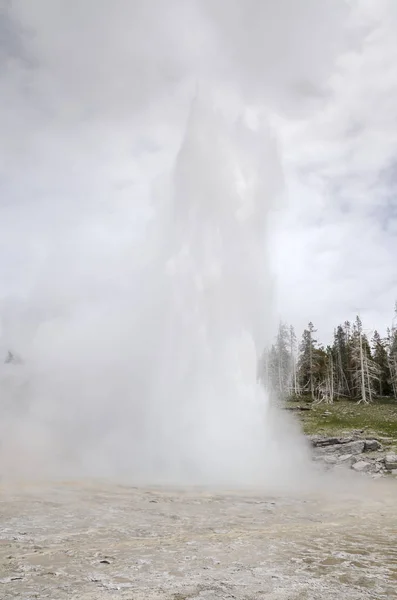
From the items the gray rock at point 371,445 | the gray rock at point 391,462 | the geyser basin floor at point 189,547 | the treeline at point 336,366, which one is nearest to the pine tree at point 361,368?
the treeline at point 336,366

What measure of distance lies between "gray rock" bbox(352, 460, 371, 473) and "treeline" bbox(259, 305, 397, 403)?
38365mm

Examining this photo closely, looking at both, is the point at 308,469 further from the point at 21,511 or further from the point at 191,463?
the point at 21,511

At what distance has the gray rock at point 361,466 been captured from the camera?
2309 centimetres

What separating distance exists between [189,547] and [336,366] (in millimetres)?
71579

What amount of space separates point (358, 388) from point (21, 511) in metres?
60.2

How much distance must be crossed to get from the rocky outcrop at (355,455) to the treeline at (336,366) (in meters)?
34.0

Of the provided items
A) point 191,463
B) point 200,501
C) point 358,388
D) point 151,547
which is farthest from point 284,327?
point 151,547

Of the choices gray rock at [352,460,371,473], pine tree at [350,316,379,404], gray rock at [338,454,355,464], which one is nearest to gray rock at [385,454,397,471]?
→ gray rock at [352,460,371,473]

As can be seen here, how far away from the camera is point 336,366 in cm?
7575

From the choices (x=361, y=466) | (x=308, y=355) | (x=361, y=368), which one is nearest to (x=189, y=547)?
(x=361, y=466)

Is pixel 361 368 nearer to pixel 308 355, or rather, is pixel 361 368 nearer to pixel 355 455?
pixel 308 355

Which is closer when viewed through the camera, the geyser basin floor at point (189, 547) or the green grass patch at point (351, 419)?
the geyser basin floor at point (189, 547)

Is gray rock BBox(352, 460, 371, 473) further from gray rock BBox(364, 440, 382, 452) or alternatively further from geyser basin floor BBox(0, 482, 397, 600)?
geyser basin floor BBox(0, 482, 397, 600)

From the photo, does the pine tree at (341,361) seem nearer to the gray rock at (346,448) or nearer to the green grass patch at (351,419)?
the green grass patch at (351,419)
